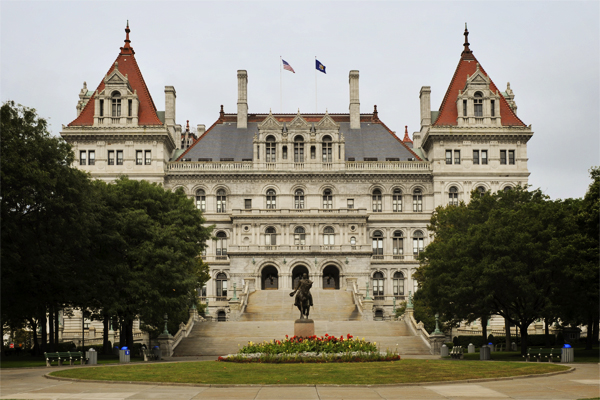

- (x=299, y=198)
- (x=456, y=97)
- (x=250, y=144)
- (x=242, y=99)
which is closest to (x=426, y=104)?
(x=456, y=97)

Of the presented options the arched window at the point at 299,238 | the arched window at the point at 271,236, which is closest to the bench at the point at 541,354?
the arched window at the point at 299,238

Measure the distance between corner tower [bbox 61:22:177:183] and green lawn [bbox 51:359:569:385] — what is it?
50144 mm

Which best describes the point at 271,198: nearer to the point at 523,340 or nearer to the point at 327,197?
the point at 327,197

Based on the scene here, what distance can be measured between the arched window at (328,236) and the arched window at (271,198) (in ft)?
23.1

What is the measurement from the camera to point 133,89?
84.7 m

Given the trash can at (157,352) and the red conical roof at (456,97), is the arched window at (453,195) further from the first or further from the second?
the trash can at (157,352)

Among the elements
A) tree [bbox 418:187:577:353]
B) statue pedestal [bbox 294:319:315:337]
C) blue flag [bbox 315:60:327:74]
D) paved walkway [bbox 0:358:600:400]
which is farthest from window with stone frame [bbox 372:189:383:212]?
paved walkway [bbox 0:358:600:400]

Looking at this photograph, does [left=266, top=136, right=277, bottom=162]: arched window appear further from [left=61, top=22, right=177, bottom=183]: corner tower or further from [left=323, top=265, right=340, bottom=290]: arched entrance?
[left=323, top=265, right=340, bottom=290]: arched entrance

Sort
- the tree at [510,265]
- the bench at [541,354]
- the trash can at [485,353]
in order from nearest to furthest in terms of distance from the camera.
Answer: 1. the bench at [541,354]
2. the trash can at [485,353]
3. the tree at [510,265]

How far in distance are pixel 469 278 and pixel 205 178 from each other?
143 ft

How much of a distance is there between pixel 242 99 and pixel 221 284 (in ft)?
76.7

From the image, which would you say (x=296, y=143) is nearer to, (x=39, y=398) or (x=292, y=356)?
(x=292, y=356)

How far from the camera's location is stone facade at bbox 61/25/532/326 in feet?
264

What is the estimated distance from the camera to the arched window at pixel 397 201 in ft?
276
